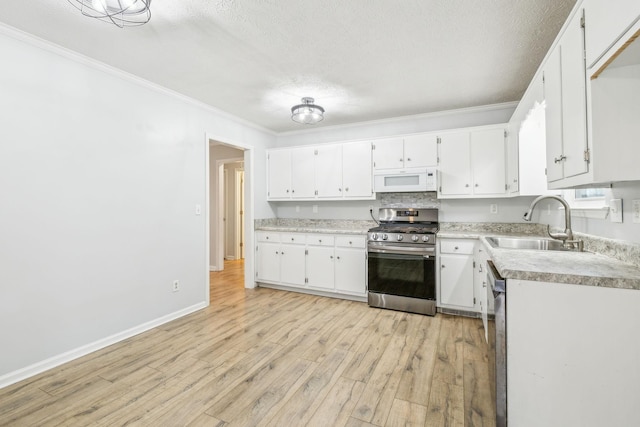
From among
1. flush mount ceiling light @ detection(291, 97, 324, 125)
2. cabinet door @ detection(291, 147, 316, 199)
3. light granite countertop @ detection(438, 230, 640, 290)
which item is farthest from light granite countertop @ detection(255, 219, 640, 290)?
cabinet door @ detection(291, 147, 316, 199)

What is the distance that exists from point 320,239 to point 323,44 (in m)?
2.33

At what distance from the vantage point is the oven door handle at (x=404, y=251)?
3.20m

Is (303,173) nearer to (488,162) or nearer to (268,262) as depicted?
(268,262)

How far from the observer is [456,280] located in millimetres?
3182

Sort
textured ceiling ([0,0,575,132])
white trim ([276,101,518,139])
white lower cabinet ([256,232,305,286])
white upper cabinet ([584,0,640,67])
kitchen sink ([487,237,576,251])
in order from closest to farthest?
white upper cabinet ([584,0,640,67])
textured ceiling ([0,0,575,132])
kitchen sink ([487,237,576,251])
white trim ([276,101,518,139])
white lower cabinet ([256,232,305,286])

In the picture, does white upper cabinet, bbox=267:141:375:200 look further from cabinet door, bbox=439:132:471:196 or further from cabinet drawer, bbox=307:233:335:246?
cabinet door, bbox=439:132:471:196

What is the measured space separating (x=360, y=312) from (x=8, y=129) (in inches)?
133

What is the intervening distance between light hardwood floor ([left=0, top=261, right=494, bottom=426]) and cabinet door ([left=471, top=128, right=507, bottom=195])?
151 centimetres

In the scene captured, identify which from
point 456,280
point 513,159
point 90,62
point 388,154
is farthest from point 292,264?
point 90,62

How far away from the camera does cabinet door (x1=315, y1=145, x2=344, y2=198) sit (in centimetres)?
408

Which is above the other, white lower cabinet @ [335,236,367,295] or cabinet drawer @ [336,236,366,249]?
cabinet drawer @ [336,236,366,249]

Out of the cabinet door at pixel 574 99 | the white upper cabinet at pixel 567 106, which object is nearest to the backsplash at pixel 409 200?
the white upper cabinet at pixel 567 106

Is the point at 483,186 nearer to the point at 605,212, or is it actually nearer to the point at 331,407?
the point at 605,212

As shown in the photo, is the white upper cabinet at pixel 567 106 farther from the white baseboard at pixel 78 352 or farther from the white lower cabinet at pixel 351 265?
the white baseboard at pixel 78 352
